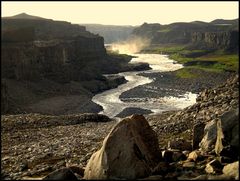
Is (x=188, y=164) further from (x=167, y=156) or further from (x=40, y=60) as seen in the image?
(x=40, y=60)

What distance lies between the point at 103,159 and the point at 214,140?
6.69 metres

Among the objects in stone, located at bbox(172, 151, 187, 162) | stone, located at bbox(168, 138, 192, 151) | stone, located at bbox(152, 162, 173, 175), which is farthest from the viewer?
stone, located at bbox(168, 138, 192, 151)

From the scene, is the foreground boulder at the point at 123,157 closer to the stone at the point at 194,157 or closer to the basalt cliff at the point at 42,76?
the stone at the point at 194,157

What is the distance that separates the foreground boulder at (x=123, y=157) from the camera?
766 inches

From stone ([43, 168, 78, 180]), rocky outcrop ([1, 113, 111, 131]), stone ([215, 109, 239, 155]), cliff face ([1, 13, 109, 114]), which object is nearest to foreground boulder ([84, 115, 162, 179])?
stone ([43, 168, 78, 180])

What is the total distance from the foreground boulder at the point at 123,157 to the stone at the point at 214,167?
2.64m

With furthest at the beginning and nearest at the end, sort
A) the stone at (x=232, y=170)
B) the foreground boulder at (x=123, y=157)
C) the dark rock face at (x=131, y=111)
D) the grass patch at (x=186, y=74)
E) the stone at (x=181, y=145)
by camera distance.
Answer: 1. the grass patch at (x=186, y=74)
2. the dark rock face at (x=131, y=111)
3. the stone at (x=181, y=145)
4. the foreground boulder at (x=123, y=157)
5. the stone at (x=232, y=170)

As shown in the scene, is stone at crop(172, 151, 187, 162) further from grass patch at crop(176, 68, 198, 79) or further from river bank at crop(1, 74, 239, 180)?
grass patch at crop(176, 68, 198, 79)

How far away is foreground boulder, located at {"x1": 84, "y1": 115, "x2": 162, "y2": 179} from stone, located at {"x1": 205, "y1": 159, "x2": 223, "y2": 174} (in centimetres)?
264

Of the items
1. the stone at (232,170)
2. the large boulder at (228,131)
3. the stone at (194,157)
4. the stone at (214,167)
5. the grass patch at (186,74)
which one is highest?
the large boulder at (228,131)

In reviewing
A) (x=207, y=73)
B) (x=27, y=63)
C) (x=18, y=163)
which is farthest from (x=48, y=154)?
(x=207, y=73)

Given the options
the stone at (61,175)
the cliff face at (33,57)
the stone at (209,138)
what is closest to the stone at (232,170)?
the stone at (209,138)

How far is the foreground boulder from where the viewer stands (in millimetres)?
19469

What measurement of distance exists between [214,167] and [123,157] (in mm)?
4096
